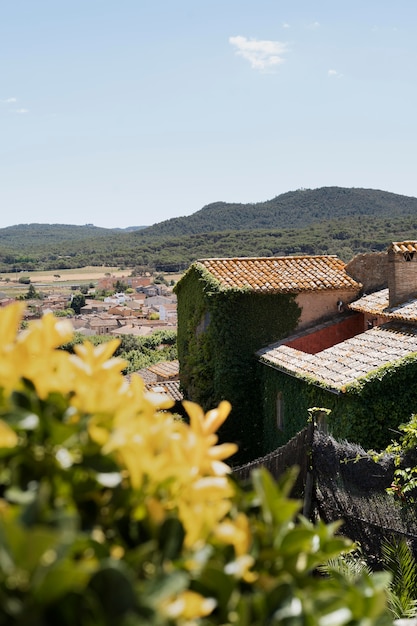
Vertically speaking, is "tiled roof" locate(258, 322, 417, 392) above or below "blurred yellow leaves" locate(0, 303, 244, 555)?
below

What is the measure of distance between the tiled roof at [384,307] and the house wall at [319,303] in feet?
1.17

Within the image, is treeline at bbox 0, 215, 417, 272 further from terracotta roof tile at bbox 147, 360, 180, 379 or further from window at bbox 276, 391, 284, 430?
window at bbox 276, 391, 284, 430

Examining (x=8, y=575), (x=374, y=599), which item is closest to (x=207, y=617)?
(x=374, y=599)

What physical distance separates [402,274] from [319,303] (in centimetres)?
284

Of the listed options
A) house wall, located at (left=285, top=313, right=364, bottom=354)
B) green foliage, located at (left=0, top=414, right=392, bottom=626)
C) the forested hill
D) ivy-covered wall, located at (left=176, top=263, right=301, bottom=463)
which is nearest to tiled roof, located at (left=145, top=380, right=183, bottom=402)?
ivy-covered wall, located at (left=176, top=263, right=301, bottom=463)

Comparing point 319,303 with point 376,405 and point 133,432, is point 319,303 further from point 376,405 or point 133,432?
point 133,432

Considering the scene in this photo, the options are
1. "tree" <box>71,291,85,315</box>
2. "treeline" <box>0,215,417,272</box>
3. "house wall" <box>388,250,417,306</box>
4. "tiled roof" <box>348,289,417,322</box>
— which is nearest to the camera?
"tiled roof" <box>348,289,417,322</box>

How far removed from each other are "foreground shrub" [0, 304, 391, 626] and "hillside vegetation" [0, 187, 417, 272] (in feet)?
221

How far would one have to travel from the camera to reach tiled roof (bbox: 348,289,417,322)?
593 inches

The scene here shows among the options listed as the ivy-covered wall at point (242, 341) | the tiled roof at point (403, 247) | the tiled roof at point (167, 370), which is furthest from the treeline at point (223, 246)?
the tiled roof at point (403, 247)

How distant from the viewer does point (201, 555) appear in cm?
141

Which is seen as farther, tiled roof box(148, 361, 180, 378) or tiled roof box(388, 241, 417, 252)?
tiled roof box(148, 361, 180, 378)

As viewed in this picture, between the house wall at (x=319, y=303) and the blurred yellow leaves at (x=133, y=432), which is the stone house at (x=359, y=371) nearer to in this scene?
the house wall at (x=319, y=303)

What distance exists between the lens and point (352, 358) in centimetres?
1402
